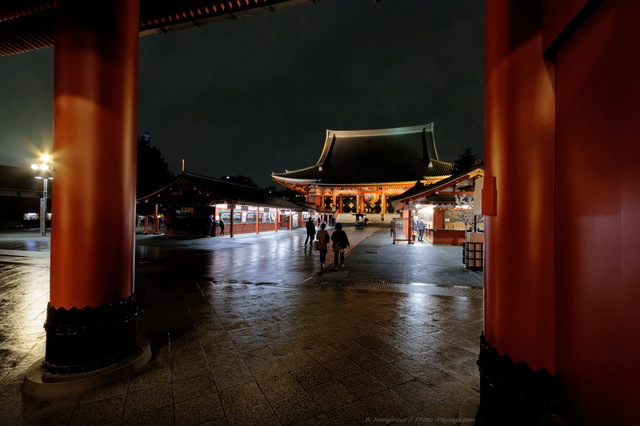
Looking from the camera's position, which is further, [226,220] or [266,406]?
[226,220]

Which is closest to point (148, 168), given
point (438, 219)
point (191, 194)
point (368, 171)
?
point (191, 194)

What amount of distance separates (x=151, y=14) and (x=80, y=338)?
4.43 metres

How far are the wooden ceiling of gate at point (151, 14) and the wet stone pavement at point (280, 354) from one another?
432cm

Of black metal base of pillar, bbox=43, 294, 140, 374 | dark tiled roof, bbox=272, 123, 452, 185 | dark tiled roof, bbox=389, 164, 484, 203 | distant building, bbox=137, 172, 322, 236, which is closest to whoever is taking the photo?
black metal base of pillar, bbox=43, 294, 140, 374

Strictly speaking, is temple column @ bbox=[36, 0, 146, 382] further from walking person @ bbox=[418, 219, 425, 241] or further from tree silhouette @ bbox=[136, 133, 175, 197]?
tree silhouette @ bbox=[136, 133, 175, 197]

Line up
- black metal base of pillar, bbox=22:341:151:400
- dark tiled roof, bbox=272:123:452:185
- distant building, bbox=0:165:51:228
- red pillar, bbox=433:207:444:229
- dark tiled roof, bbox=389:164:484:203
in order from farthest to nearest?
dark tiled roof, bbox=272:123:452:185 < distant building, bbox=0:165:51:228 < red pillar, bbox=433:207:444:229 < dark tiled roof, bbox=389:164:484:203 < black metal base of pillar, bbox=22:341:151:400

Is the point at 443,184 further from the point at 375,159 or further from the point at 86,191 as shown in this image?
the point at 375,159

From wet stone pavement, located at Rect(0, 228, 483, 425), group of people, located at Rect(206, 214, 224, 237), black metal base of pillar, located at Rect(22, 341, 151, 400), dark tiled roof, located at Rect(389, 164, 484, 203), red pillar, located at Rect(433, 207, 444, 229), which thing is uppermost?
dark tiled roof, located at Rect(389, 164, 484, 203)

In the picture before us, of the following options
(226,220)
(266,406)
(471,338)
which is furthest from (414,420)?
(226,220)

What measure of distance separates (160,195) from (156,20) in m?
21.3

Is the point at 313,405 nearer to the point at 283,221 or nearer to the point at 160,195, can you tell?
the point at 160,195

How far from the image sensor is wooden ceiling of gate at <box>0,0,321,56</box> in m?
4.13

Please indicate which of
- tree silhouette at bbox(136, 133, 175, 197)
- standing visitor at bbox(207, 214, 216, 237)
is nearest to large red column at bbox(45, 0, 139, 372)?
standing visitor at bbox(207, 214, 216, 237)

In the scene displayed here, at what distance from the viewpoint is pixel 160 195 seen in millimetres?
23516
